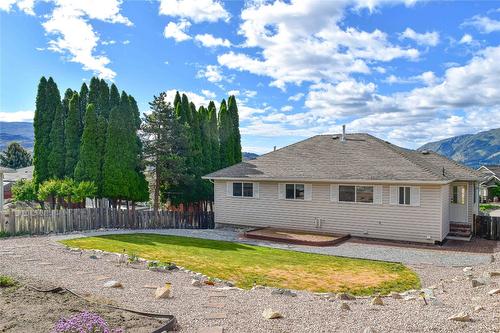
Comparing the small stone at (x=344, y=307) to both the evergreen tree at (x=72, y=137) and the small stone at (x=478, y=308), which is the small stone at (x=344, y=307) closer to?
the small stone at (x=478, y=308)

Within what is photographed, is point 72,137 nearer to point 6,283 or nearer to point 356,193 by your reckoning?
point 356,193

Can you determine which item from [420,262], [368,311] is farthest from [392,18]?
[368,311]

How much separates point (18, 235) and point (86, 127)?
892 centimetres

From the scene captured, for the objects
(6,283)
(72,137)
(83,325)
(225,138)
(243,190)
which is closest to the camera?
(83,325)

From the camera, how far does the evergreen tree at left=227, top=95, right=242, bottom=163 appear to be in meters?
31.9

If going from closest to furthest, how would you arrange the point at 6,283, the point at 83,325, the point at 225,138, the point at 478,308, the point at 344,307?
the point at 83,325
the point at 478,308
the point at 344,307
the point at 6,283
the point at 225,138

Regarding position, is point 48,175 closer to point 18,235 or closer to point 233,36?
point 18,235

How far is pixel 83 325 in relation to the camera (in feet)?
14.8

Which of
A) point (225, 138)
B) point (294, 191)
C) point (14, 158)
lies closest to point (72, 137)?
point (225, 138)

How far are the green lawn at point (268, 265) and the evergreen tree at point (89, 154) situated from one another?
8042 mm

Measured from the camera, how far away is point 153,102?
23391mm

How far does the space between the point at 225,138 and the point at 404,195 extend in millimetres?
17206

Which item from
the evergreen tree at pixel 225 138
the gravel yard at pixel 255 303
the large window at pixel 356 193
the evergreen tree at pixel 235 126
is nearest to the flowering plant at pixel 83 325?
the gravel yard at pixel 255 303

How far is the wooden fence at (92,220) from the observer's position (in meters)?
15.0
